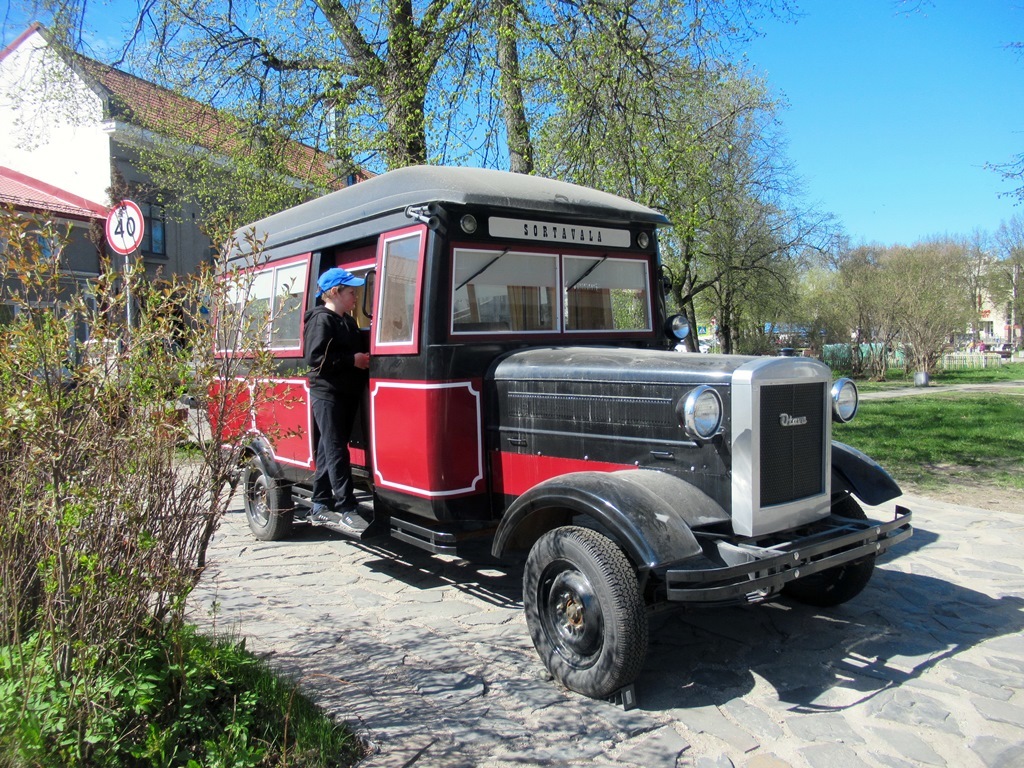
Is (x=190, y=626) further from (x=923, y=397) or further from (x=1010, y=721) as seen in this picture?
(x=923, y=397)

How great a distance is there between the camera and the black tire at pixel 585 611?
11.7ft

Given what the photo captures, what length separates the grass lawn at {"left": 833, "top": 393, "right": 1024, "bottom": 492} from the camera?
29.7 feet

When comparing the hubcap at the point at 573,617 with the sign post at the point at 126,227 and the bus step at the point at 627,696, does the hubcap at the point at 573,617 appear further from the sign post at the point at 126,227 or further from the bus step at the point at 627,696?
the sign post at the point at 126,227

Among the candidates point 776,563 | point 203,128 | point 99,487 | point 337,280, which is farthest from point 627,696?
point 203,128

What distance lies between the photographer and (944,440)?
11570 millimetres

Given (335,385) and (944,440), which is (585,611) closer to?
(335,385)

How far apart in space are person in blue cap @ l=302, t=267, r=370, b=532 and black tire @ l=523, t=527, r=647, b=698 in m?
1.75

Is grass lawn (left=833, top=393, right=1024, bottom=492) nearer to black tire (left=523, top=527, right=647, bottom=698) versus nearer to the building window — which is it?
black tire (left=523, top=527, right=647, bottom=698)

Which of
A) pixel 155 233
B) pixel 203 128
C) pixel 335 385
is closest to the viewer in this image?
pixel 335 385

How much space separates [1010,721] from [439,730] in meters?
2.68

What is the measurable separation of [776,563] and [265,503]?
4.82 metres

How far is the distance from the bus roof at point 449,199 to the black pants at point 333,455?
127 centimetres

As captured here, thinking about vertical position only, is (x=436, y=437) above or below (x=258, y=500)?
above

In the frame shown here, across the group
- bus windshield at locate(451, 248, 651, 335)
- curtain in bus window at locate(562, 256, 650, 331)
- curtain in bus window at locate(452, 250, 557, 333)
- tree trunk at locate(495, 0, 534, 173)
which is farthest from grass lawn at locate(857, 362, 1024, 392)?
curtain in bus window at locate(452, 250, 557, 333)
